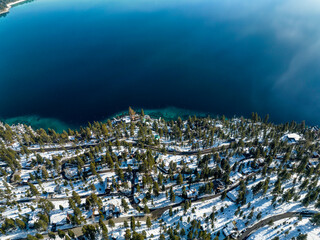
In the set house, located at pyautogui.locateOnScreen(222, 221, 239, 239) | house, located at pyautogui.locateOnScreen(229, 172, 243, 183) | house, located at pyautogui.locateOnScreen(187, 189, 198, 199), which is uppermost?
house, located at pyautogui.locateOnScreen(229, 172, 243, 183)

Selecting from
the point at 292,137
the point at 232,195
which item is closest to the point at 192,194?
the point at 232,195

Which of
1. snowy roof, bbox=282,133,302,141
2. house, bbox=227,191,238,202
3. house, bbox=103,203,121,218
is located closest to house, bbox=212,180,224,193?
house, bbox=227,191,238,202

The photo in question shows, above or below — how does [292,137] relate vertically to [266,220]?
above

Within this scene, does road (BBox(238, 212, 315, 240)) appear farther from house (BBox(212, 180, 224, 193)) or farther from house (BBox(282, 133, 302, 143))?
house (BBox(282, 133, 302, 143))

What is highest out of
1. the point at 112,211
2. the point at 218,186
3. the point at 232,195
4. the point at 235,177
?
the point at 235,177

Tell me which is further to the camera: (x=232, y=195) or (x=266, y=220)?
(x=232, y=195)

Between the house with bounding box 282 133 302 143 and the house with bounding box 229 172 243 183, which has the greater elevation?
the house with bounding box 282 133 302 143

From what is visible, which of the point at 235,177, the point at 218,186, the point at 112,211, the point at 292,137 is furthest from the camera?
the point at 292,137

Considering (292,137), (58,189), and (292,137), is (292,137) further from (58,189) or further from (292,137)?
(58,189)

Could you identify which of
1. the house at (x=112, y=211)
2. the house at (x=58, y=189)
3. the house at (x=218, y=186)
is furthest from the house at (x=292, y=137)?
the house at (x=58, y=189)
